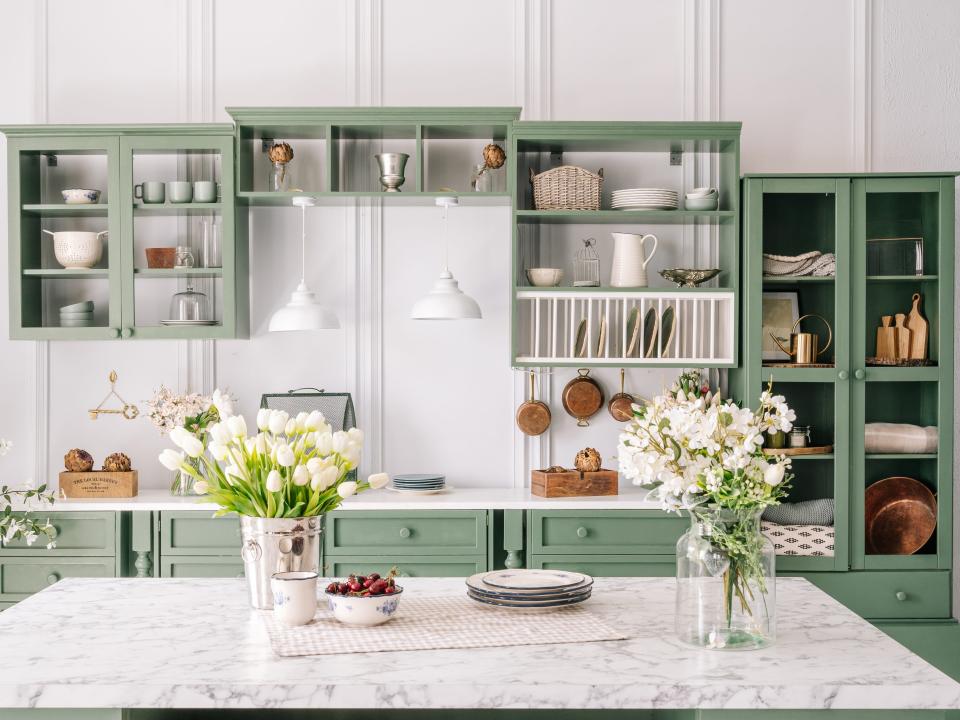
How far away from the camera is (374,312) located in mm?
4301

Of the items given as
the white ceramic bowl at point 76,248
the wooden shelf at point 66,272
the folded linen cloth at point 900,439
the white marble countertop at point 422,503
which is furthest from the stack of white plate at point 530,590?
the white ceramic bowl at point 76,248

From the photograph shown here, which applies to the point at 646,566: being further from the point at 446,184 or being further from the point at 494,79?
the point at 494,79

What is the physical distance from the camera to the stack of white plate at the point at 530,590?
209 centimetres

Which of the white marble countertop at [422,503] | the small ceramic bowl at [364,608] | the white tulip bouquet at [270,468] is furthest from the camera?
the white marble countertop at [422,503]

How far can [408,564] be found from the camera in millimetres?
3777

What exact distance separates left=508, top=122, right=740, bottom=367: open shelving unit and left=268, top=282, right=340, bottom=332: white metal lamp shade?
0.80 meters

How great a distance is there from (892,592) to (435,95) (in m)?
2.92

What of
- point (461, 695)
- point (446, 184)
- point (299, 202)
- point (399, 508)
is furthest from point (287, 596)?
point (446, 184)

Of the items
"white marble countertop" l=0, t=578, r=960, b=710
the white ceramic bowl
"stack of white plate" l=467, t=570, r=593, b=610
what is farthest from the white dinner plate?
the white ceramic bowl

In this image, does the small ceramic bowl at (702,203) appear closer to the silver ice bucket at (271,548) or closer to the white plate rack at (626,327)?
the white plate rack at (626,327)

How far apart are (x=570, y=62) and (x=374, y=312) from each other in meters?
1.46

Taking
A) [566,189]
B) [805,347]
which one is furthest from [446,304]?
[805,347]

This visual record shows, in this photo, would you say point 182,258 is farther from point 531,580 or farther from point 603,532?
point 531,580

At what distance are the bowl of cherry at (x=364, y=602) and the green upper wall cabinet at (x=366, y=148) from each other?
225 centimetres
